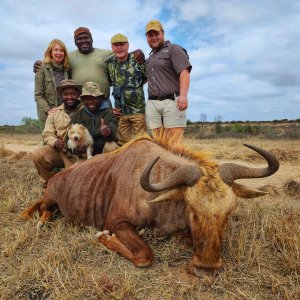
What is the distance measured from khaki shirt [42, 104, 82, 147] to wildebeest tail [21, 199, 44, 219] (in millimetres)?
1250

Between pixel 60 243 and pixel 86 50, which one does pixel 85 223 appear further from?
pixel 86 50

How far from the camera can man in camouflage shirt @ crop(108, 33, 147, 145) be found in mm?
6906

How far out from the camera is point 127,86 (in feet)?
22.8

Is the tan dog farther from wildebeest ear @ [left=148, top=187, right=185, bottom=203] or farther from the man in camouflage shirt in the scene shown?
wildebeest ear @ [left=148, top=187, right=185, bottom=203]

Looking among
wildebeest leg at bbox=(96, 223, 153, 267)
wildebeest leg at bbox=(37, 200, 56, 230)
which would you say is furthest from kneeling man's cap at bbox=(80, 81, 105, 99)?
wildebeest leg at bbox=(96, 223, 153, 267)

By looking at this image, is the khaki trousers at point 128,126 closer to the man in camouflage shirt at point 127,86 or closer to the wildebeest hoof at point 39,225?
the man in camouflage shirt at point 127,86

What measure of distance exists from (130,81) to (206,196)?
3777 mm

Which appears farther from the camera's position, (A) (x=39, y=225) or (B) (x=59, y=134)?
(B) (x=59, y=134)

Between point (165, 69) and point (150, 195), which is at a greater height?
point (165, 69)

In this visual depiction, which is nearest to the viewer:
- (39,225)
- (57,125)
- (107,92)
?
(39,225)

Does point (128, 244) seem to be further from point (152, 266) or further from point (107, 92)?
point (107, 92)

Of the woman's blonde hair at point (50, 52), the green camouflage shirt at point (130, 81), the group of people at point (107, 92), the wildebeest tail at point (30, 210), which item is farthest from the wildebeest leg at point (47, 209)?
the woman's blonde hair at point (50, 52)

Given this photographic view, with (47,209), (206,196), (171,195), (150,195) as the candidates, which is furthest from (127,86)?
(206,196)

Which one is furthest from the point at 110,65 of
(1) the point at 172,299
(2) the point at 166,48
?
(1) the point at 172,299
